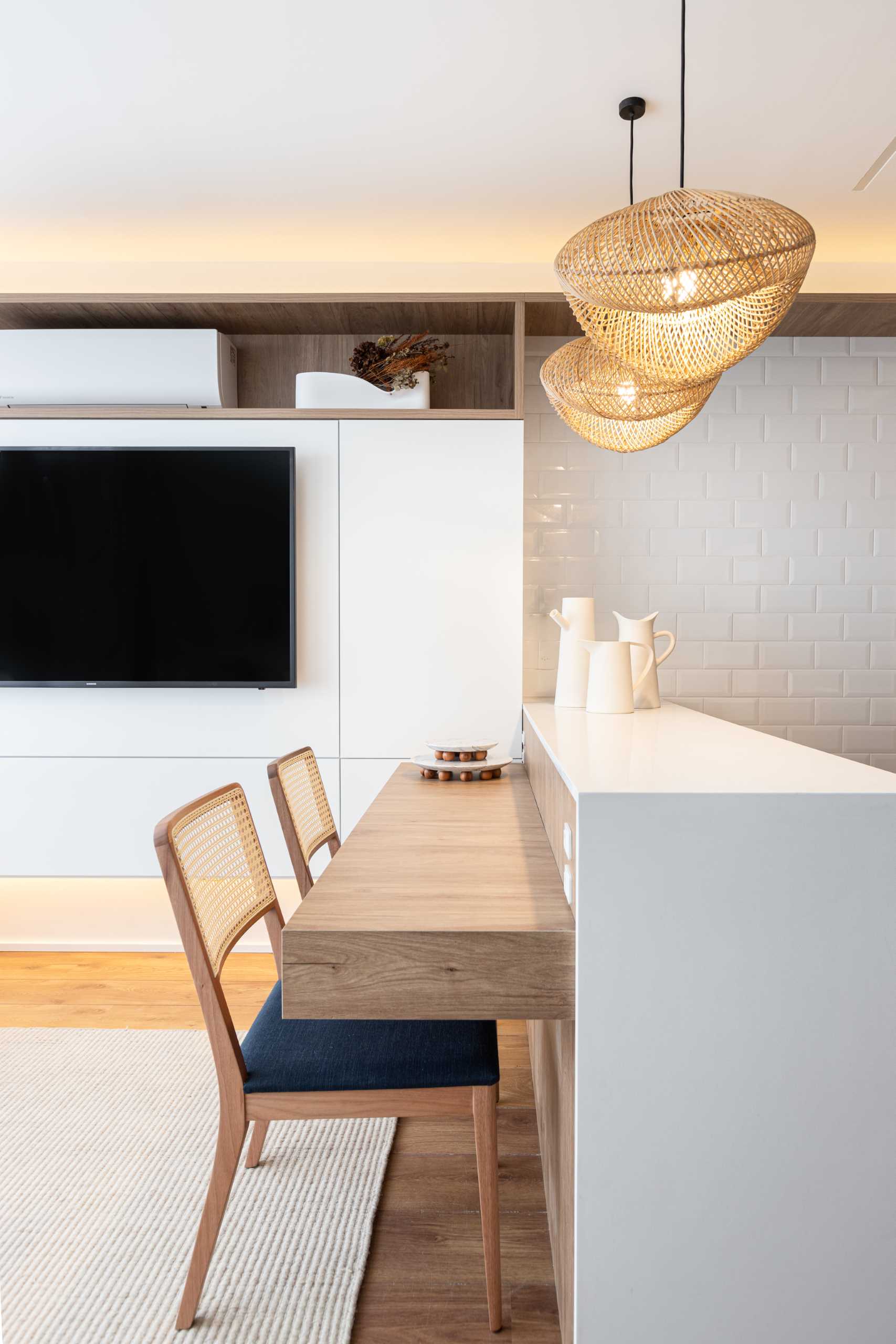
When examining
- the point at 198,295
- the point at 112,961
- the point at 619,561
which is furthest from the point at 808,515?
the point at 112,961

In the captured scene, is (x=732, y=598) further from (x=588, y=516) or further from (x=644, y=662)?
(x=644, y=662)

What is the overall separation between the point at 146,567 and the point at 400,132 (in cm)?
155

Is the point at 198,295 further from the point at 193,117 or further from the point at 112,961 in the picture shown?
the point at 112,961

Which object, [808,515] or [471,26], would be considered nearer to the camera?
[471,26]

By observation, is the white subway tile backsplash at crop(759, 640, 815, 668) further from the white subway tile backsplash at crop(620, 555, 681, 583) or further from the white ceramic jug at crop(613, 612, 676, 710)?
the white ceramic jug at crop(613, 612, 676, 710)

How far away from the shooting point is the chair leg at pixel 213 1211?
4.57ft

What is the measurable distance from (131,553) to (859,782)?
2525mm

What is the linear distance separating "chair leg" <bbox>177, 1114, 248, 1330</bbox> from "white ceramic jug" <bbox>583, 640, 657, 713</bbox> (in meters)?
1.30

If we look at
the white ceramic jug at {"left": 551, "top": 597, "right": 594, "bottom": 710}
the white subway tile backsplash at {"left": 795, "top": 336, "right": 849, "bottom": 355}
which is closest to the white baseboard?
the white ceramic jug at {"left": 551, "top": 597, "right": 594, "bottom": 710}

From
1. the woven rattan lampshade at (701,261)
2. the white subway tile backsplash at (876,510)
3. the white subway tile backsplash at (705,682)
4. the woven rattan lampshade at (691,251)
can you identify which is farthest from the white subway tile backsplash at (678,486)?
the woven rattan lampshade at (691,251)

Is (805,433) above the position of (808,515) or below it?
above

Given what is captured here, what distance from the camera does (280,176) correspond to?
8.87 feet

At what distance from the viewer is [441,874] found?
4.86 ft

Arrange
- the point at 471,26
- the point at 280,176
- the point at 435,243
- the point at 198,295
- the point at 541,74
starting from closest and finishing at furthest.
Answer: the point at 471,26 → the point at 541,74 → the point at 280,176 → the point at 198,295 → the point at 435,243
